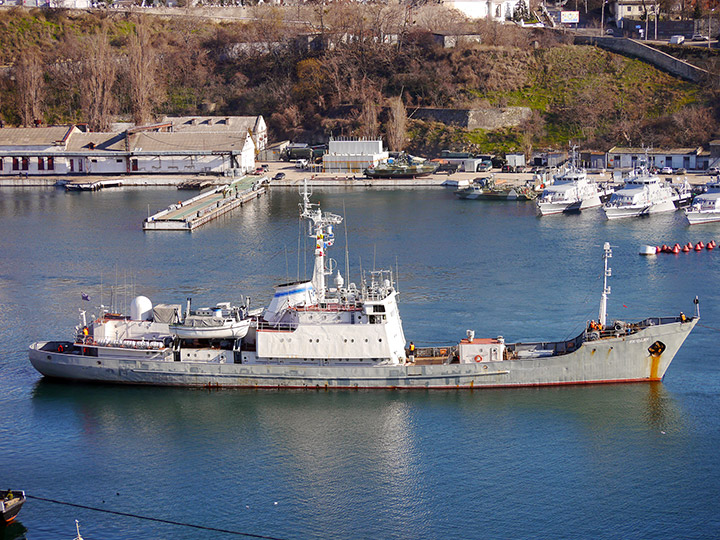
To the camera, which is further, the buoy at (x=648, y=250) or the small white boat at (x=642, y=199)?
the small white boat at (x=642, y=199)

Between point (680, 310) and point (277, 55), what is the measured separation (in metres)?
83.3

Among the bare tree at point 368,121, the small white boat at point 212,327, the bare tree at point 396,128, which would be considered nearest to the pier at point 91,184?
the bare tree at point 368,121

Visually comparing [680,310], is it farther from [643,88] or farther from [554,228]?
[643,88]

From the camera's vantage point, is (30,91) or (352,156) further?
(30,91)

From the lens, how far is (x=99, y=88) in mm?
103375

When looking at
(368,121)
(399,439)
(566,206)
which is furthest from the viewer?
(368,121)

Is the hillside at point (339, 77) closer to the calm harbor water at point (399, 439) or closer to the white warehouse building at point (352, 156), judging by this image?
the white warehouse building at point (352, 156)

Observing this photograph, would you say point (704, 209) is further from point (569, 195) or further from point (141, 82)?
point (141, 82)

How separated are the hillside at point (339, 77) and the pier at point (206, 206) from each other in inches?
753

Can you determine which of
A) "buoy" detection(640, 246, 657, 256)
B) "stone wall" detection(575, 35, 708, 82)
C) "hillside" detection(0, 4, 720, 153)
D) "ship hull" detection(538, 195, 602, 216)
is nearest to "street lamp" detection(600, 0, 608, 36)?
"stone wall" detection(575, 35, 708, 82)

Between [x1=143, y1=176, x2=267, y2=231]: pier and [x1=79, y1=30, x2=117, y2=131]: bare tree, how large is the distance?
77.4ft

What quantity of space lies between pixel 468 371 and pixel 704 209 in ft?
130

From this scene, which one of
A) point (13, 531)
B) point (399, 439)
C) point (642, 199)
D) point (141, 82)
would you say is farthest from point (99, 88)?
point (13, 531)

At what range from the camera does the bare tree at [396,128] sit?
98438 mm
